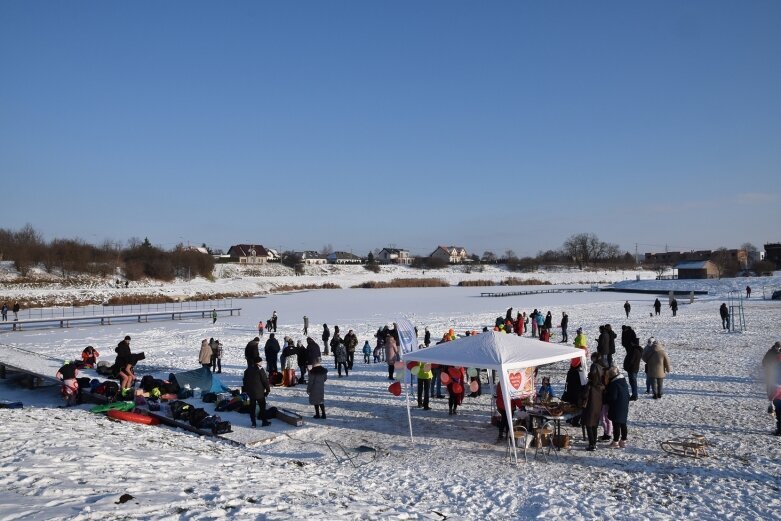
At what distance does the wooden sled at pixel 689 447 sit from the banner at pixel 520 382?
7.94 ft

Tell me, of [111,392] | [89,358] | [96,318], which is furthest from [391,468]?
[96,318]

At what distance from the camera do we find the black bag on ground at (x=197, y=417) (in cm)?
1052

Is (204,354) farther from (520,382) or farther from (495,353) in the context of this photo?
(495,353)

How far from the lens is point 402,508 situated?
6.54m

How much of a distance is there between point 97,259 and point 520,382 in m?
72.0

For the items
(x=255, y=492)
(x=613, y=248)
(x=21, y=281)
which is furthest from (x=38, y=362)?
(x=613, y=248)

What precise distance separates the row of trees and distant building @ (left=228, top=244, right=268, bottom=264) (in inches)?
2236

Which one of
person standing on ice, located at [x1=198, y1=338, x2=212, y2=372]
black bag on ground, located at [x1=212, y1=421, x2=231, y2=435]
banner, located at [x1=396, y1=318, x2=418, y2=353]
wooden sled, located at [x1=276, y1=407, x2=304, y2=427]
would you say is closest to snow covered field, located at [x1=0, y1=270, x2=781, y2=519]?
wooden sled, located at [x1=276, y1=407, x2=304, y2=427]

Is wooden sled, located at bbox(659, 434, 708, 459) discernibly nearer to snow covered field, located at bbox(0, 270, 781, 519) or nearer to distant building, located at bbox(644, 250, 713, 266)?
snow covered field, located at bbox(0, 270, 781, 519)

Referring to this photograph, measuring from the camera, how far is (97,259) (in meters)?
69.9

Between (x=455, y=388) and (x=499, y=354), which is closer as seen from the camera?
(x=499, y=354)

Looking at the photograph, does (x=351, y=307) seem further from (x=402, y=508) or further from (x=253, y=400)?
(x=402, y=508)

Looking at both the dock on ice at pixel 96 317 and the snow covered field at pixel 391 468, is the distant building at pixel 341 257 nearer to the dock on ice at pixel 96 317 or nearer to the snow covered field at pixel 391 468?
the dock on ice at pixel 96 317

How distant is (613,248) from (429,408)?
14690cm
